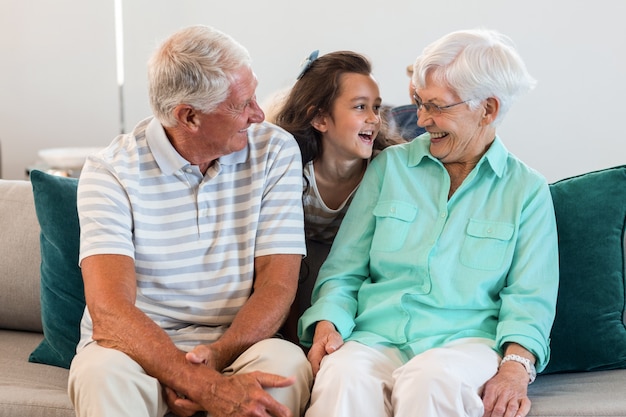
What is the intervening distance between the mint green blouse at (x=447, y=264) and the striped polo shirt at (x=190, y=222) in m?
0.17

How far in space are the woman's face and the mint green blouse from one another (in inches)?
1.3

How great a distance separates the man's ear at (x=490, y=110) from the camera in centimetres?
200

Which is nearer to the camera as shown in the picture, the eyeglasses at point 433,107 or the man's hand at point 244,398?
the man's hand at point 244,398

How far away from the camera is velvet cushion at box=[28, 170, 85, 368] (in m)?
2.16

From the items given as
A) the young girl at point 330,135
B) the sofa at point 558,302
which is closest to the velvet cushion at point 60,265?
the sofa at point 558,302

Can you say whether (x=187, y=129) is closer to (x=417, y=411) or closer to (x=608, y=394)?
(x=417, y=411)

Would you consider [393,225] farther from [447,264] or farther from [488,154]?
[488,154]

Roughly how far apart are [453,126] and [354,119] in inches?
12.5

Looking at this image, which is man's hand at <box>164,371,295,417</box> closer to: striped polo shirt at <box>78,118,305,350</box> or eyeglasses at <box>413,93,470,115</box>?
striped polo shirt at <box>78,118,305,350</box>

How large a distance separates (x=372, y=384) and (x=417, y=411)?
0.39ft

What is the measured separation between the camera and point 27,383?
2037 millimetres

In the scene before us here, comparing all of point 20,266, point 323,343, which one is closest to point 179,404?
point 323,343

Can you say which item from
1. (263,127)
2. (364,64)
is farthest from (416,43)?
(263,127)

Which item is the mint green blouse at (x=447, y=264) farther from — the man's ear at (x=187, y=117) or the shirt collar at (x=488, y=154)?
the man's ear at (x=187, y=117)
